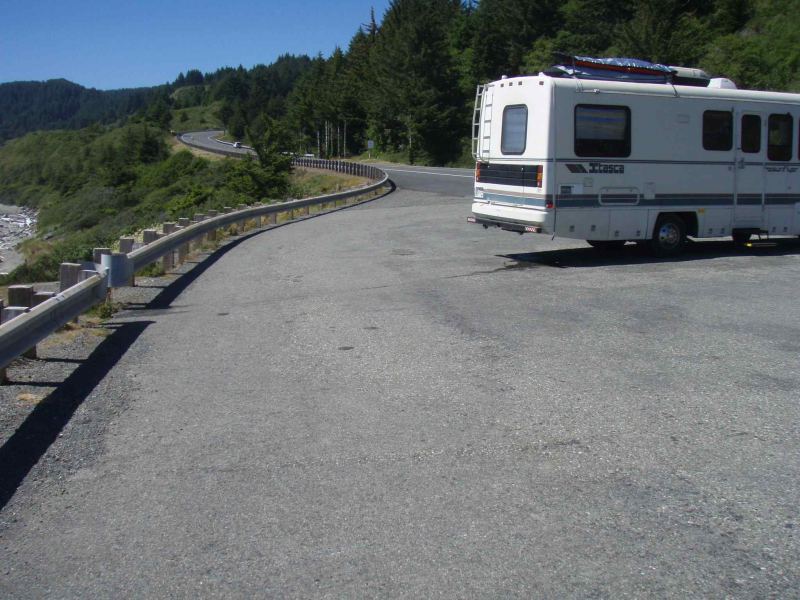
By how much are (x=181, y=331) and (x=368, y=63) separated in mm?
92974

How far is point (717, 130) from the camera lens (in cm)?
1434

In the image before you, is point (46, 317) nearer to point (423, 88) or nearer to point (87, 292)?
point (87, 292)

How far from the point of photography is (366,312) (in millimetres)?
10023

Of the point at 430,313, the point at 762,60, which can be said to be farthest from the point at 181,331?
the point at 762,60

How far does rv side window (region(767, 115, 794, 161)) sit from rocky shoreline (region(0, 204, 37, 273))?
37109 mm

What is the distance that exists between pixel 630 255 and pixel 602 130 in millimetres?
2535

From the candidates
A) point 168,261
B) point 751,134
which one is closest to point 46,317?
point 168,261

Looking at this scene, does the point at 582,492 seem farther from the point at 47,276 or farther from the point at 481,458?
the point at 47,276

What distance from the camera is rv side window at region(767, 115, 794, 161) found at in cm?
1484

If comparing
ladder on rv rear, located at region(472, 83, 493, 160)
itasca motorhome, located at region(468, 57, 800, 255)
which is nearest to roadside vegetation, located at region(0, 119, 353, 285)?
ladder on rv rear, located at region(472, 83, 493, 160)

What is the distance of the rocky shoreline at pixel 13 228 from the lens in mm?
53328

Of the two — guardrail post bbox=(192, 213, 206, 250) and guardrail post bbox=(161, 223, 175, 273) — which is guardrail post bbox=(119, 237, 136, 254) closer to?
guardrail post bbox=(161, 223, 175, 273)

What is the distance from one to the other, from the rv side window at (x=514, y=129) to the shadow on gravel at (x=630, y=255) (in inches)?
73.5

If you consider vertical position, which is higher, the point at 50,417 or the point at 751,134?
the point at 751,134
